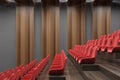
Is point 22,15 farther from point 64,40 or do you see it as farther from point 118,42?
point 118,42

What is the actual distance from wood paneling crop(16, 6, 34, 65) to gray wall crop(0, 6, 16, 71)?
0.18m

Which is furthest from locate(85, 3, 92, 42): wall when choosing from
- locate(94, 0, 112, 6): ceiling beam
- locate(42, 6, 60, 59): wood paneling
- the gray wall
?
the gray wall

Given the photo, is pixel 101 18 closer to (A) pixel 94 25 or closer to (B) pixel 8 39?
(A) pixel 94 25

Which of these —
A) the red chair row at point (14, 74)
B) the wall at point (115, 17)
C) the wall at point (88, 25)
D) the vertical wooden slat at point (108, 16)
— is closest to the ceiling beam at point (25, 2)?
the wall at point (88, 25)

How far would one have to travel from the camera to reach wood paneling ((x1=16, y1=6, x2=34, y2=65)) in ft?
13.6

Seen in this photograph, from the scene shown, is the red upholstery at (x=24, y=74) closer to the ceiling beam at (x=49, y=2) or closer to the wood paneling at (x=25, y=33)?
the wood paneling at (x=25, y=33)

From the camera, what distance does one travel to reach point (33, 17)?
4203mm

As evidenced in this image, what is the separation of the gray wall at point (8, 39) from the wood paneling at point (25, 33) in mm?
178

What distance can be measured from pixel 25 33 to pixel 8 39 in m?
0.41

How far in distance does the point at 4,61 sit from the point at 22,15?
0.96 meters

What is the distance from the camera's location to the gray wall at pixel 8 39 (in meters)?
4.33

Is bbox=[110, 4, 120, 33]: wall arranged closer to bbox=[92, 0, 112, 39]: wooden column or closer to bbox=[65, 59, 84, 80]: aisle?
bbox=[92, 0, 112, 39]: wooden column

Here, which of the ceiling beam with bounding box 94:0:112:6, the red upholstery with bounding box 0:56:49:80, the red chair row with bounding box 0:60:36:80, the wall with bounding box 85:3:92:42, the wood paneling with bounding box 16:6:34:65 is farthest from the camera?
the wall with bounding box 85:3:92:42

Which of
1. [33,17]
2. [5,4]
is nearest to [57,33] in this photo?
[33,17]
